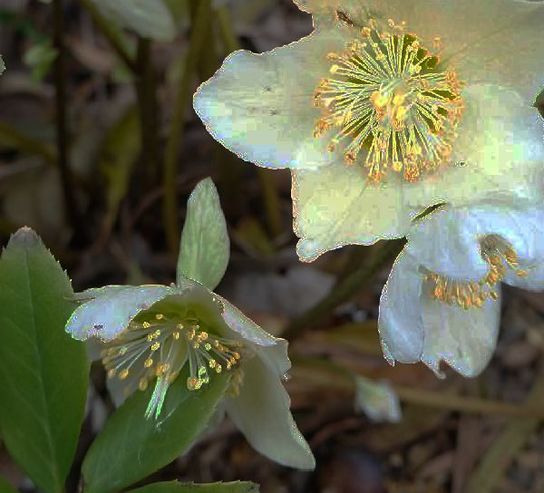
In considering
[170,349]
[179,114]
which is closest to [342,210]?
[170,349]

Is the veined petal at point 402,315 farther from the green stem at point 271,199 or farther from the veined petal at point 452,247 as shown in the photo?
the green stem at point 271,199

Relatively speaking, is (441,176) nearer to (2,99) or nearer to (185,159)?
(185,159)

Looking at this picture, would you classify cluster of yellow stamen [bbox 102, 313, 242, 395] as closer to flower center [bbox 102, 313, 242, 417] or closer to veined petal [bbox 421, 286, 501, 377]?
flower center [bbox 102, 313, 242, 417]

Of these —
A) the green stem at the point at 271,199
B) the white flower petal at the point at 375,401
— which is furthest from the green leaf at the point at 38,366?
the green stem at the point at 271,199

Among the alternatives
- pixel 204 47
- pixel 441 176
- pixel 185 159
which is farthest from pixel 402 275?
pixel 185 159

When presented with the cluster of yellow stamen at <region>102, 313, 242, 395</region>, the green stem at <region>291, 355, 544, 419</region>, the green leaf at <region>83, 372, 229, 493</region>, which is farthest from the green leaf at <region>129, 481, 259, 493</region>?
the green stem at <region>291, 355, 544, 419</region>

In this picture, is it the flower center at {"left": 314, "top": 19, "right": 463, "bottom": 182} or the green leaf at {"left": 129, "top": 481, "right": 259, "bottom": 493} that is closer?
the green leaf at {"left": 129, "top": 481, "right": 259, "bottom": 493}
